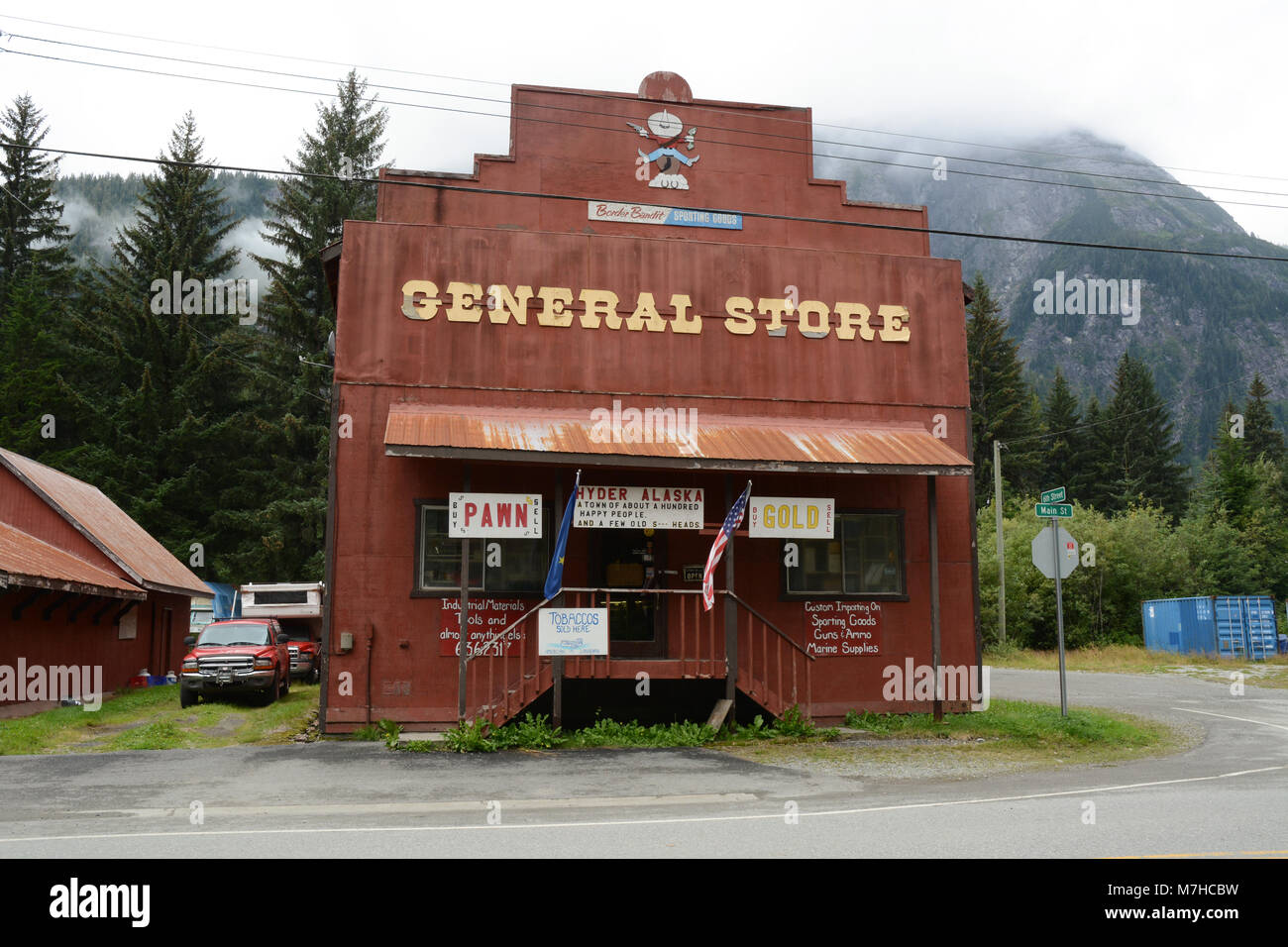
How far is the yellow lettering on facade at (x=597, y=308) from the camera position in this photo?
16438mm

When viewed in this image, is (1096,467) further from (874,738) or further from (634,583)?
(634,583)

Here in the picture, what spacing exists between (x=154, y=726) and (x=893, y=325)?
13.3 meters

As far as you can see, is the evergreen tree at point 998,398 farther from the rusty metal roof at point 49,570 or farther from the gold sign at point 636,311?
the rusty metal roof at point 49,570

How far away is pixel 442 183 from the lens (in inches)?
648

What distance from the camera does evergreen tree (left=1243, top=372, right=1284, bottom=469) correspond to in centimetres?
7356

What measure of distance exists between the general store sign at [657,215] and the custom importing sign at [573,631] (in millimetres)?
6670

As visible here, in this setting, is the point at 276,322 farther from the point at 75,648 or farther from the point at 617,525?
the point at 617,525

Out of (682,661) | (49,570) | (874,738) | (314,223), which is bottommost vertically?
(874,738)

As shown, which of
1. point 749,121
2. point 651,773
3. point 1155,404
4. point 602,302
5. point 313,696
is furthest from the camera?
point 1155,404

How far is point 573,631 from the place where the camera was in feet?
47.0

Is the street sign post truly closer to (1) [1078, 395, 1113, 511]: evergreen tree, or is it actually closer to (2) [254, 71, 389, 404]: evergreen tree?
(2) [254, 71, 389, 404]: evergreen tree

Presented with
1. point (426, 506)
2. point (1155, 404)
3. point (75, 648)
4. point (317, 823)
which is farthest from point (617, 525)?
point (1155, 404)

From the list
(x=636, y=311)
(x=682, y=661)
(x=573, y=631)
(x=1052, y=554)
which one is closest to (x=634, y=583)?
(x=682, y=661)

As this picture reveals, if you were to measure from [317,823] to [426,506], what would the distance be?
710 cm
